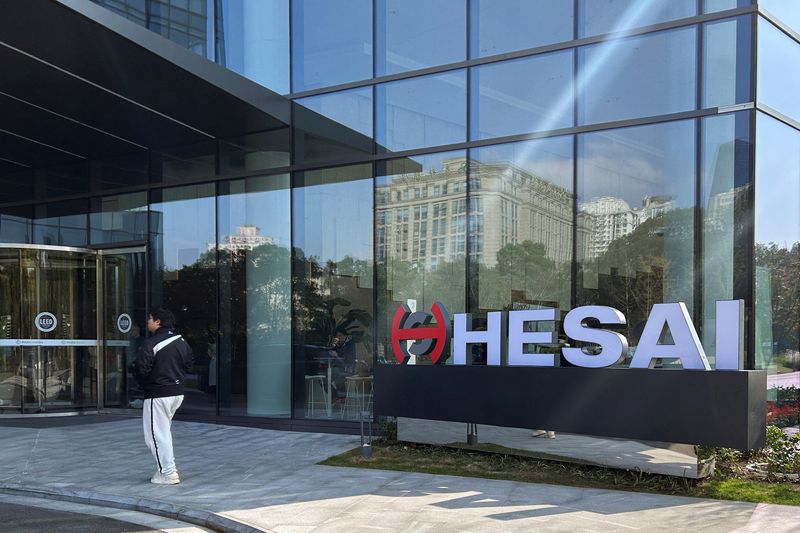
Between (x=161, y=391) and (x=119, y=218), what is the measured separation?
803cm

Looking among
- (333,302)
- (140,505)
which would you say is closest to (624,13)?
(333,302)

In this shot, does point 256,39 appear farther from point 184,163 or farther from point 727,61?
point 727,61

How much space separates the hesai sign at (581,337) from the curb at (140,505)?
3.81 meters

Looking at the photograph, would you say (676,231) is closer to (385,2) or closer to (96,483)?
(385,2)

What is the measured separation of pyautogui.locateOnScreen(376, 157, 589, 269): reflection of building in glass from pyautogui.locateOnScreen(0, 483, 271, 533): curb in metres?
5.76

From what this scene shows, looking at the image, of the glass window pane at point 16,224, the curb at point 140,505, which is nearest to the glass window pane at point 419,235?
the curb at point 140,505

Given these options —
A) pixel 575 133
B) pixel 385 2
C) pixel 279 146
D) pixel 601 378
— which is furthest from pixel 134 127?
pixel 601 378

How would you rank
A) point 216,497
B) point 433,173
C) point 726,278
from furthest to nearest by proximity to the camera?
point 433,173, point 726,278, point 216,497

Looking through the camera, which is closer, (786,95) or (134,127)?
(786,95)

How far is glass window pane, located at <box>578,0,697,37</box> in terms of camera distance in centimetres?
1023

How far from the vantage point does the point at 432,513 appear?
725 cm

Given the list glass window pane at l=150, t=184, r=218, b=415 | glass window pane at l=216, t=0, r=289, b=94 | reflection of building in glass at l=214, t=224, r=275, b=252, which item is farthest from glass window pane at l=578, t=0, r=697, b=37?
glass window pane at l=150, t=184, r=218, b=415

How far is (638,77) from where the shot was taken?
10.5 meters

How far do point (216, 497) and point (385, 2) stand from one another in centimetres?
834
